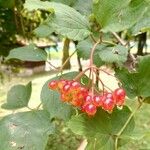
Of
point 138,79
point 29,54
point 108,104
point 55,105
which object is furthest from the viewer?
point 29,54

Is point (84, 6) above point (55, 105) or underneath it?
above

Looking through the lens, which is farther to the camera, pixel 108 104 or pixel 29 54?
pixel 29 54

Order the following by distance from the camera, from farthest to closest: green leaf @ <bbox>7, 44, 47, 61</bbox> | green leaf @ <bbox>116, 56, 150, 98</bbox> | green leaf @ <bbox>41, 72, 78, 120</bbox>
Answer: green leaf @ <bbox>7, 44, 47, 61</bbox>, green leaf @ <bbox>41, 72, 78, 120</bbox>, green leaf @ <bbox>116, 56, 150, 98</bbox>

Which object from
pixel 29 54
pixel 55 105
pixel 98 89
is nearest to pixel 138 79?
pixel 98 89

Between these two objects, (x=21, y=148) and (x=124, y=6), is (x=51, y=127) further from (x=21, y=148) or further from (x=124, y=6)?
(x=124, y=6)

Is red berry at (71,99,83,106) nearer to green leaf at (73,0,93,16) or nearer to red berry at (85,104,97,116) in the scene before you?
red berry at (85,104,97,116)

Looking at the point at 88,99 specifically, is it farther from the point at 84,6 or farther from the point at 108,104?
the point at 84,6

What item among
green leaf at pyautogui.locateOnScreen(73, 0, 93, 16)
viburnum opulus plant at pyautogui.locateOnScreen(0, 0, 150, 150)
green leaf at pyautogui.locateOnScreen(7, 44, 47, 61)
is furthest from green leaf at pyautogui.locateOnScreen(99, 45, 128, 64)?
green leaf at pyautogui.locateOnScreen(7, 44, 47, 61)
